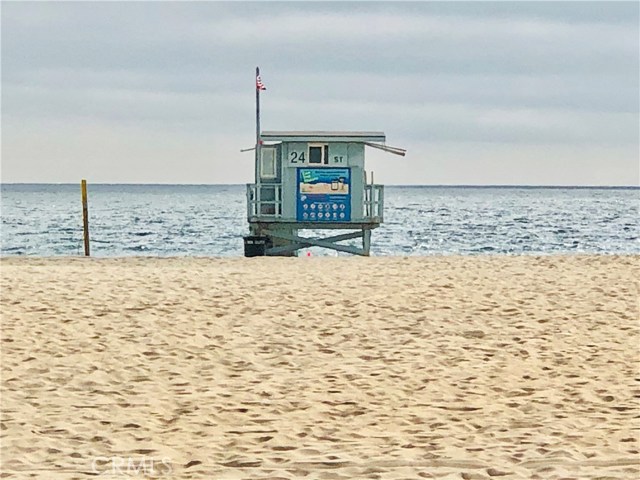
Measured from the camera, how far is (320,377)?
863 centimetres

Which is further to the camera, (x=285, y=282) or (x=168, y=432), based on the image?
(x=285, y=282)

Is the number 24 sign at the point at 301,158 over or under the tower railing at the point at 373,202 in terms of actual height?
over

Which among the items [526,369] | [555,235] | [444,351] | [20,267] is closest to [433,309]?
[444,351]

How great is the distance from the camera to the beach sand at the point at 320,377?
604 centimetres

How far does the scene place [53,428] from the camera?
271 inches

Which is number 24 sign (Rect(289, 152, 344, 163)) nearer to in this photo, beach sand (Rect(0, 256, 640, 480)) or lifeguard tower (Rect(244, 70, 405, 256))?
lifeguard tower (Rect(244, 70, 405, 256))

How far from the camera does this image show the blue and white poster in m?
24.9

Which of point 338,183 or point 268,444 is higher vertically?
point 338,183

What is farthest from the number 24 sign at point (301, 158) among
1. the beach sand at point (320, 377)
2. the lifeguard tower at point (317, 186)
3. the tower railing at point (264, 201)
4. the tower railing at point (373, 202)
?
the beach sand at point (320, 377)

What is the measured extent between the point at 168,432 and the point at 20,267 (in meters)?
11.5

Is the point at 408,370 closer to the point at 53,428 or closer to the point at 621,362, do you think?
the point at 621,362

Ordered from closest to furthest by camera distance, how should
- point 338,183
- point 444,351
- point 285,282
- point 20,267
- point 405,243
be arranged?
point 444,351 < point 285,282 < point 20,267 < point 338,183 < point 405,243

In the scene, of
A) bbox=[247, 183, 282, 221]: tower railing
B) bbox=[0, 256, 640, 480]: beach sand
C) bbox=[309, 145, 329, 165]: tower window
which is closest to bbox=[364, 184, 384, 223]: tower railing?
bbox=[309, 145, 329, 165]: tower window

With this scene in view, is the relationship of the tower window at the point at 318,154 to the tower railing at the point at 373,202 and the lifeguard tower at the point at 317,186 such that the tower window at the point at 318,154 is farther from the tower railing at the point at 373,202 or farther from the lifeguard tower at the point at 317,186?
the tower railing at the point at 373,202
